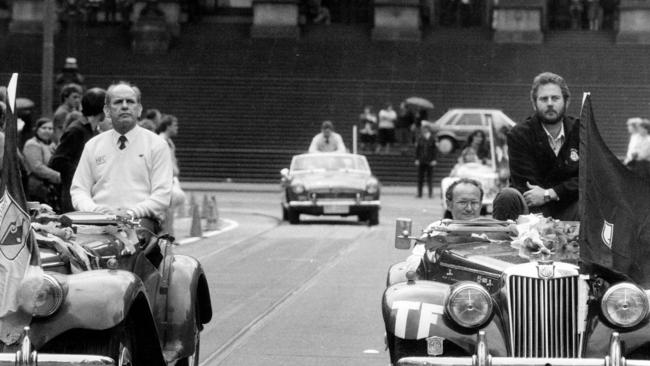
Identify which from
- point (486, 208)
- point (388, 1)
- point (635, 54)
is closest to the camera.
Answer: point (486, 208)

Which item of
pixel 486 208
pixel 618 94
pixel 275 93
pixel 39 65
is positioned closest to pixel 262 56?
pixel 275 93

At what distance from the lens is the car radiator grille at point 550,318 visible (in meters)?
7.26

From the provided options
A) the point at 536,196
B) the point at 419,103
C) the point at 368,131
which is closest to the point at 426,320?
the point at 536,196

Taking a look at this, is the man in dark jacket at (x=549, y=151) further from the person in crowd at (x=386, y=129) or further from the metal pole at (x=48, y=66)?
the person in crowd at (x=386, y=129)

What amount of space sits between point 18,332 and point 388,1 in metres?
48.6

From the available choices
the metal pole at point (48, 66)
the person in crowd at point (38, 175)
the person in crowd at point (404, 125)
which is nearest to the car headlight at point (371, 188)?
the metal pole at point (48, 66)

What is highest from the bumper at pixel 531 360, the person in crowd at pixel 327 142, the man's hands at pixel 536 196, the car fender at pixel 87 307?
the man's hands at pixel 536 196

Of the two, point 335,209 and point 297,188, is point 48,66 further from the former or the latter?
point 335,209

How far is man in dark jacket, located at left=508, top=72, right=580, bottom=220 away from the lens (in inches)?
360

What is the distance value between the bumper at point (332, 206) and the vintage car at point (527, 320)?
750 inches

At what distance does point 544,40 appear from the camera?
→ 5288 cm

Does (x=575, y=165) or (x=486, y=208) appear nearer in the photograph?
(x=575, y=165)

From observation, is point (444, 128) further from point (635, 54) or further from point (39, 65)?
point (39, 65)

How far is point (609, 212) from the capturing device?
7.12m
